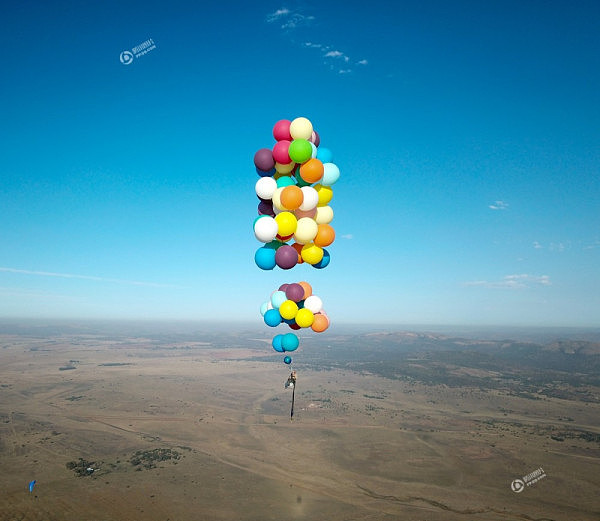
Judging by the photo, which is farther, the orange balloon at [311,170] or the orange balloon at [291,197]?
the orange balloon at [311,170]

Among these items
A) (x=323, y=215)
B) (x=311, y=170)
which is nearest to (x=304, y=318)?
(x=323, y=215)

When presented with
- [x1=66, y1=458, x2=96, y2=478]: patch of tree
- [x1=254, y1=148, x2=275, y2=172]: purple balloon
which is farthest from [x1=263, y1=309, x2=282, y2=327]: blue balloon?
[x1=66, y1=458, x2=96, y2=478]: patch of tree

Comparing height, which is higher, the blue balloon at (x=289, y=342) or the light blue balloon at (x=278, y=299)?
the light blue balloon at (x=278, y=299)

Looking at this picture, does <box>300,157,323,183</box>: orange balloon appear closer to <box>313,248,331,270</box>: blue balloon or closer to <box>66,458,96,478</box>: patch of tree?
<box>313,248,331,270</box>: blue balloon

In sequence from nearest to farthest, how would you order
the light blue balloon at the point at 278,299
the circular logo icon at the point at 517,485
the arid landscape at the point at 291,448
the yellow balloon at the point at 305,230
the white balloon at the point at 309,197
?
the white balloon at the point at 309,197, the yellow balloon at the point at 305,230, the light blue balloon at the point at 278,299, the arid landscape at the point at 291,448, the circular logo icon at the point at 517,485

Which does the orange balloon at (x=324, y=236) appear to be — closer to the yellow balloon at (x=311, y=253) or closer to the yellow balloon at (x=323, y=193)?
the yellow balloon at (x=311, y=253)

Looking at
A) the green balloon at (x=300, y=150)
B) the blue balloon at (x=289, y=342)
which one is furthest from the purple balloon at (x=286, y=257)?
the blue balloon at (x=289, y=342)

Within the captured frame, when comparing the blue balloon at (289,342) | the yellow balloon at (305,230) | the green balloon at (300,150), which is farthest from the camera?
the blue balloon at (289,342)
